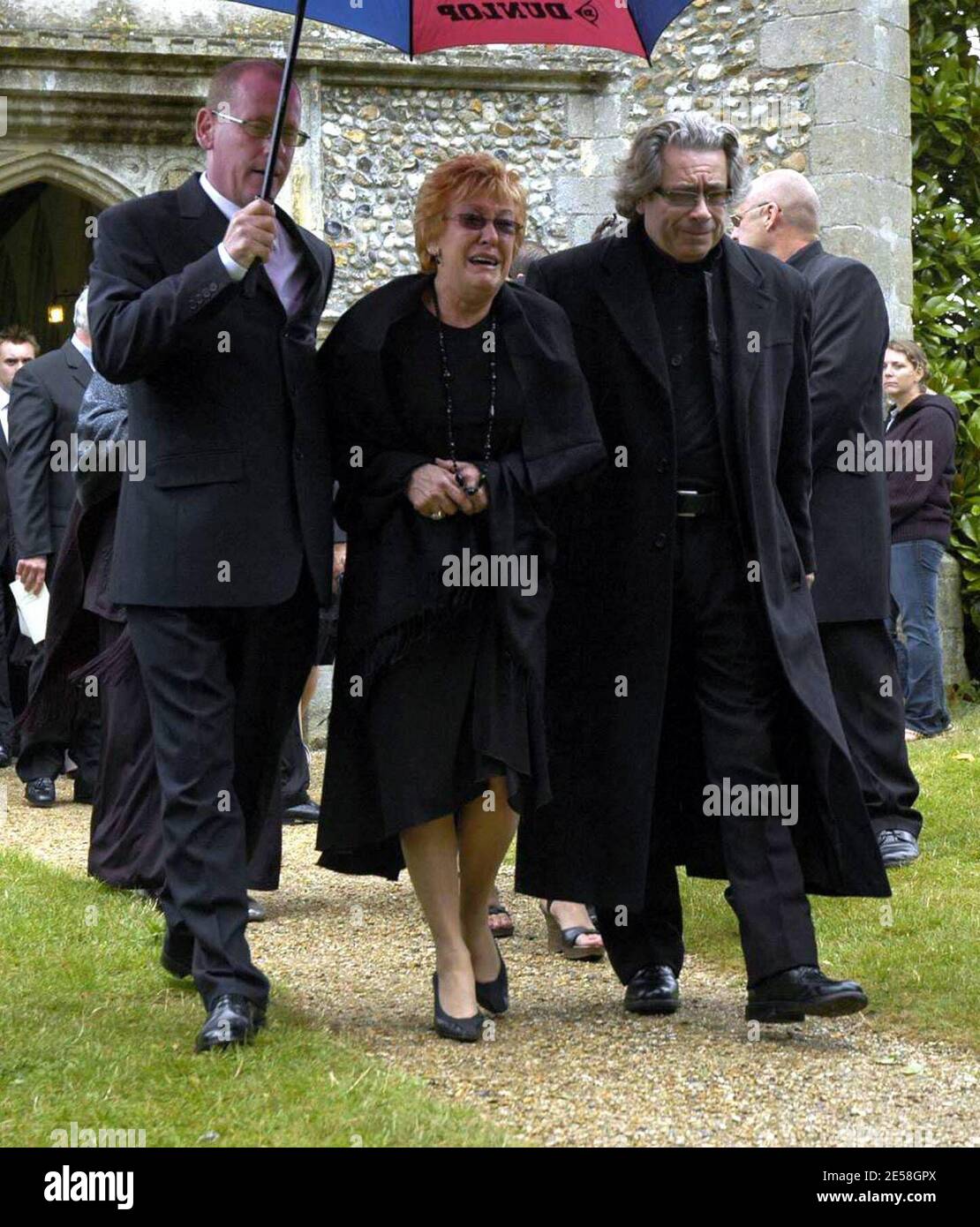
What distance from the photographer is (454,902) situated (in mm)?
4578

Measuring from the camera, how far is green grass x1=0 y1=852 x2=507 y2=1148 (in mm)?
3641

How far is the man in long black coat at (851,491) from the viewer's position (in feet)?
21.1

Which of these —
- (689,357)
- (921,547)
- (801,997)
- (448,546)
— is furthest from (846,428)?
(921,547)

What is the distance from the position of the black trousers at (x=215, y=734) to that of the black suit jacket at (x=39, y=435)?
15.4 feet

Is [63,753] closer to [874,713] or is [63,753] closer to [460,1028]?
[874,713]

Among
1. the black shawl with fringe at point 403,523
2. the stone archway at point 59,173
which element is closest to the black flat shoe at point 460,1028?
the black shawl with fringe at point 403,523

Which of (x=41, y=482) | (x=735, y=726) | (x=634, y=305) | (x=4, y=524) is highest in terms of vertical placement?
(x=634, y=305)

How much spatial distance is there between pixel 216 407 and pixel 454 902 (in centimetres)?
125

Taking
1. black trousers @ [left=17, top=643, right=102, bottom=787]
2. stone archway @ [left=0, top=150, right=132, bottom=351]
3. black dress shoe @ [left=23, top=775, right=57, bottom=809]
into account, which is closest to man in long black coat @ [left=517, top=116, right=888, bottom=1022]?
black trousers @ [left=17, top=643, right=102, bottom=787]

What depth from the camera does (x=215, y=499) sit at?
4406 mm

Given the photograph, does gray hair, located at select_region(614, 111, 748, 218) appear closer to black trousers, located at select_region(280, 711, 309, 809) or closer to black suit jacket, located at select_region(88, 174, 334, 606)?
black suit jacket, located at select_region(88, 174, 334, 606)

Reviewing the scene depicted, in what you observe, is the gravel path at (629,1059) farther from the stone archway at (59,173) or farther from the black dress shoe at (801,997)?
the stone archway at (59,173)

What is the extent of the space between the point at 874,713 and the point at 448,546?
9.03ft

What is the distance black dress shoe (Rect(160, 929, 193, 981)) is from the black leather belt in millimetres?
1560
